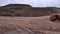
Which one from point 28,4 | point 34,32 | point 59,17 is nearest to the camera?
point 34,32

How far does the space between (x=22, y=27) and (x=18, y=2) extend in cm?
124

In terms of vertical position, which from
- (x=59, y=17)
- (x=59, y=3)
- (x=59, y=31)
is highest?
(x=59, y=3)

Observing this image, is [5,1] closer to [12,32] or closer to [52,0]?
A: [52,0]

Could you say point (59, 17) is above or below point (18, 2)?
below

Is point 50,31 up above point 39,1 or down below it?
below

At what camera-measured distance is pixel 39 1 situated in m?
2.29

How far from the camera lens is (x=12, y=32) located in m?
1.03

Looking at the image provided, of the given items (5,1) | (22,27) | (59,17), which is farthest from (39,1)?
(22,27)

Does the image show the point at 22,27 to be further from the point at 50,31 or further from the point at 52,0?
the point at 52,0

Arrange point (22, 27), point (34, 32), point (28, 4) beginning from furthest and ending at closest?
1. point (28, 4)
2. point (22, 27)
3. point (34, 32)

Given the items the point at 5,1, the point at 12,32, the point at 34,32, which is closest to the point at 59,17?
the point at 34,32

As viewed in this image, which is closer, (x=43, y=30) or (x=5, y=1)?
(x=43, y=30)

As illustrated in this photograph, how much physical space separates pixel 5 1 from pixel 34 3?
0.58 metres

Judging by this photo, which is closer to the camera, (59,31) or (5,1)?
(59,31)
